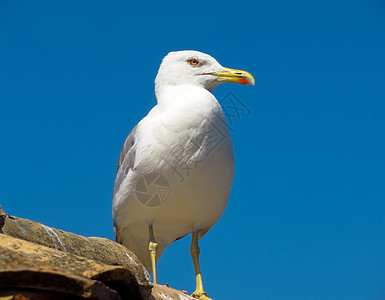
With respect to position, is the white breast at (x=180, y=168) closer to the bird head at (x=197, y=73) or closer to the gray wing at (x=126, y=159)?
the gray wing at (x=126, y=159)

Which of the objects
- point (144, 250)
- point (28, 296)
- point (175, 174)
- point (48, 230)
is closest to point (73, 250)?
point (48, 230)

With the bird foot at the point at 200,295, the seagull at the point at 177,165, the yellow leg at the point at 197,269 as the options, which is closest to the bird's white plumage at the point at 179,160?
the seagull at the point at 177,165

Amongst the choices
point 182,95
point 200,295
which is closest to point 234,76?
point 182,95

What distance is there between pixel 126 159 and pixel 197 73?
1.82 m

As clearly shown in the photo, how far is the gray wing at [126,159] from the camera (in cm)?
774

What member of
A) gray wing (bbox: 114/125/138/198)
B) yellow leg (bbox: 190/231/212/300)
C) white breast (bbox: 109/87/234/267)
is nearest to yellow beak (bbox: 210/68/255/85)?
white breast (bbox: 109/87/234/267)

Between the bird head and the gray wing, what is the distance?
106cm

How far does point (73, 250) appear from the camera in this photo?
4.57 m

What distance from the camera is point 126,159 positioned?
795 cm

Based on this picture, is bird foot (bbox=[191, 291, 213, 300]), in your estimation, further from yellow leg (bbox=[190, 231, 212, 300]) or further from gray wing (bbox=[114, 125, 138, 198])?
gray wing (bbox=[114, 125, 138, 198])

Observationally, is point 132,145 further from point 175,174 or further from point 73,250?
point 73,250

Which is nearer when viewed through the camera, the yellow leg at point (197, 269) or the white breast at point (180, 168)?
the white breast at point (180, 168)

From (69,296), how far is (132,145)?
4.75 m

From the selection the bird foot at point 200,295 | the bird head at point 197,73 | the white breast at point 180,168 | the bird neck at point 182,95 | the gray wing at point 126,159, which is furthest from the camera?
the bird head at point 197,73
